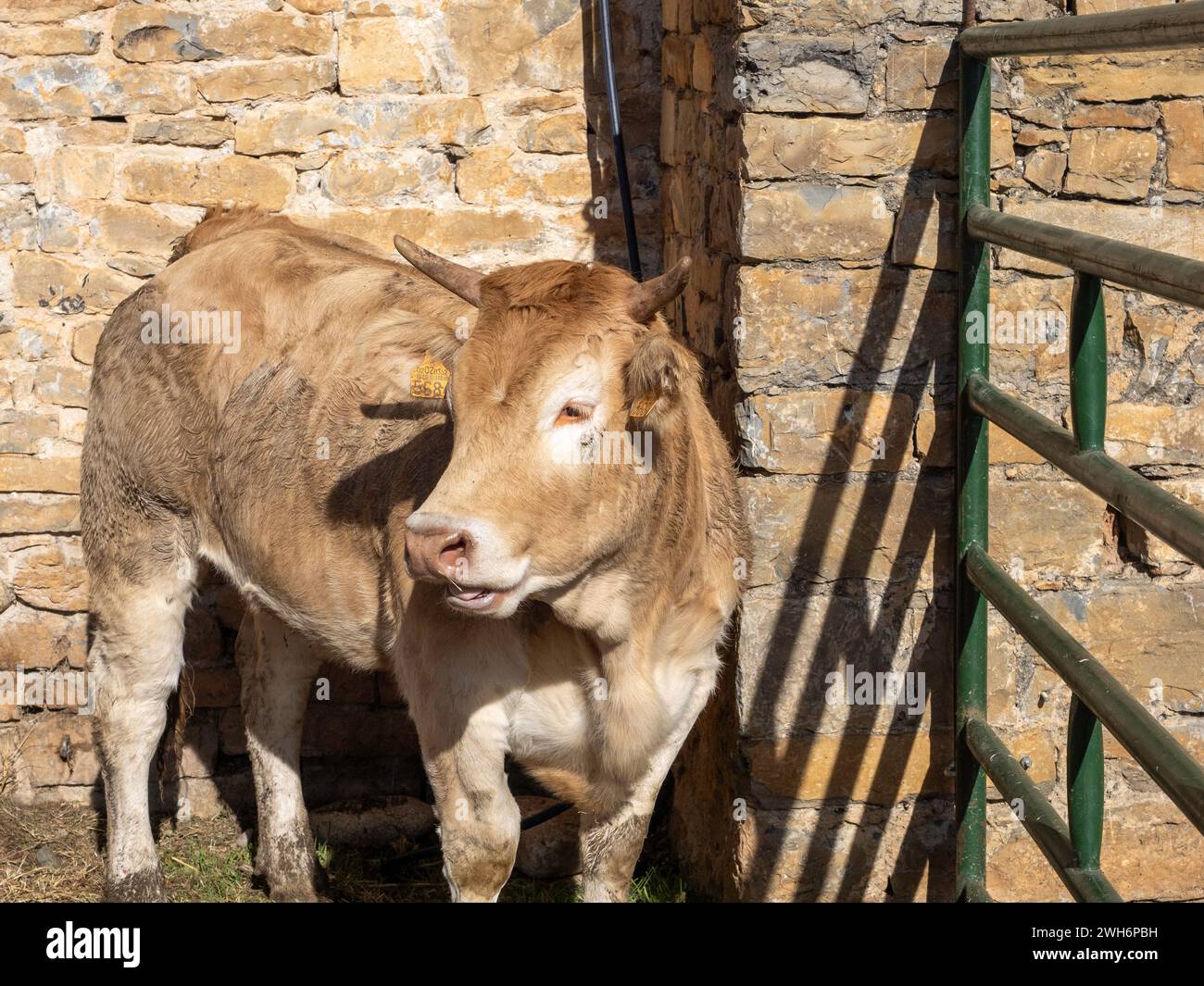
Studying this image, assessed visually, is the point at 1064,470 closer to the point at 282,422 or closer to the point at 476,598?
the point at 476,598

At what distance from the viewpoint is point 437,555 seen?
9.10ft

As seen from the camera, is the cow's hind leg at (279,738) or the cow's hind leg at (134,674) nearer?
the cow's hind leg at (134,674)

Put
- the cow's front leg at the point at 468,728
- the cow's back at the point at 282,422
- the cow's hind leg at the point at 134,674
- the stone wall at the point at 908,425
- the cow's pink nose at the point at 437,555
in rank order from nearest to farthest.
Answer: the cow's pink nose at the point at 437,555 → the cow's front leg at the point at 468,728 → the stone wall at the point at 908,425 → the cow's back at the point at 282,422 → the cow's hind leg at the point at 134,674

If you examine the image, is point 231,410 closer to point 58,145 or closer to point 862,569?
point 58,145

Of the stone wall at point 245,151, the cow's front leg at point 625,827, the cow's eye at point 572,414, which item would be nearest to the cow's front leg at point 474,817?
the cow's front leg at point 625,827

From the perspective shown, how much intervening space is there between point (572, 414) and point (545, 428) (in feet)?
0.27

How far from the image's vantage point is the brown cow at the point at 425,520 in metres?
3.01

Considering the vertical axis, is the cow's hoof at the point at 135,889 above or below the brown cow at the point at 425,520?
below

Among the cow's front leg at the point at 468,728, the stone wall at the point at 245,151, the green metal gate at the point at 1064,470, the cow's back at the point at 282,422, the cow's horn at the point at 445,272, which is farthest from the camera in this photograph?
the stone wall at the point at 245,151

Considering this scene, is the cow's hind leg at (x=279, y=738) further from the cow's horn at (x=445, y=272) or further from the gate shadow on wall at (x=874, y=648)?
the cow's horn at (x=445, y=272)

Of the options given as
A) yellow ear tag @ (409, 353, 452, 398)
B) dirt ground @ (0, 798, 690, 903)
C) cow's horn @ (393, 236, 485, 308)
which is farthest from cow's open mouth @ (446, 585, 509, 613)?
dirt ground @ (0, 798, 690, 903)

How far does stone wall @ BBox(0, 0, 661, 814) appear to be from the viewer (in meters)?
4.79

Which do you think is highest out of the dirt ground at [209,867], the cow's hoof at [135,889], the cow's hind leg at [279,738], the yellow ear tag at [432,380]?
the yellow ear tag at [432,380]
